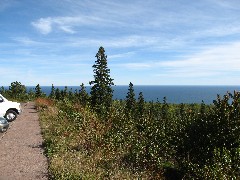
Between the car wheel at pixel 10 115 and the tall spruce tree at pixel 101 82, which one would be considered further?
the tall spruce tree at pixel 101 82

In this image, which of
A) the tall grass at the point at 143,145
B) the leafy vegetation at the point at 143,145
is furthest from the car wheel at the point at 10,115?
the leafy vegetation at the point at 143,145

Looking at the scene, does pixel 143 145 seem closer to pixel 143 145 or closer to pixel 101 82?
pixel 143 145

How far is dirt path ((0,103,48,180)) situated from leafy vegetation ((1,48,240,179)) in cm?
40

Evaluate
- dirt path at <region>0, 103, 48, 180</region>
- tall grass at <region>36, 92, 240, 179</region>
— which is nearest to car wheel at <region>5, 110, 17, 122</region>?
tall grass at <region>36, 92, 240, 179</region>

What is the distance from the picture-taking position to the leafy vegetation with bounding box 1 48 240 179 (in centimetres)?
1006

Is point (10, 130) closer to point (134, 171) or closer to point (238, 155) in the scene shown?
point (134, 171)

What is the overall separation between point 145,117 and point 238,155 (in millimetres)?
4750

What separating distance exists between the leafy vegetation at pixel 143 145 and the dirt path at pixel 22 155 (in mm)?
405

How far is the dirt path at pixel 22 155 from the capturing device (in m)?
9.61

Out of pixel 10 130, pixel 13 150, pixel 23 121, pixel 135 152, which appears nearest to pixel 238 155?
pixel 135 152

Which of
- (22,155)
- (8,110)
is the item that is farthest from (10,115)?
(22,155)

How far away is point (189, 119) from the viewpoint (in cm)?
1930

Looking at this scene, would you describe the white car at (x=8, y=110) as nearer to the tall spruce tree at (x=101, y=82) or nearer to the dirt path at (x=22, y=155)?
the dirt path at (x=22, y=155)

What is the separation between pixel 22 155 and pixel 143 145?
182 inches
